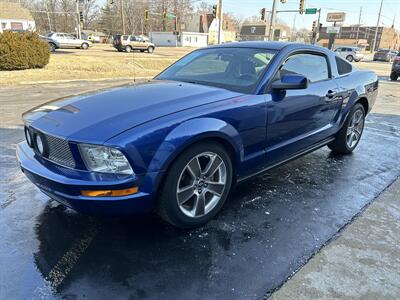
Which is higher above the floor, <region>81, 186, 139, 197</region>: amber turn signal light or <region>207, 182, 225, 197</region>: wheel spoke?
<region>81, 186, 139, 197</region>: amber turn signal light

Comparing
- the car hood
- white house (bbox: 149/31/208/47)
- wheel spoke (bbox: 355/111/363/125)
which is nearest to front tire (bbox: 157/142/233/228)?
the car hood

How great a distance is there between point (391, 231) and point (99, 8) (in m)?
98.1

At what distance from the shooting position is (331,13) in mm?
70688

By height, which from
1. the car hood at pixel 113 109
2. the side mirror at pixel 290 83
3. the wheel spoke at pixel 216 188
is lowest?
the wheel spoke at pixel 216 188

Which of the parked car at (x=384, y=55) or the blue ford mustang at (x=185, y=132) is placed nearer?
the blue ford mustang at (x=185, y=132)

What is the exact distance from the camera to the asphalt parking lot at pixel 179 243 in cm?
247

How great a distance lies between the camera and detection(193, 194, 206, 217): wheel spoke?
314 centimetres

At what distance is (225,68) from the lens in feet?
13.0

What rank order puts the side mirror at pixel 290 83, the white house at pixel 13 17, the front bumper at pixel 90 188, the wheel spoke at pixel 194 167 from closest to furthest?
the front bumper at pixel 90 188
the wheel spoke at pixel 194 167
the side mirror at pixel 290 83
the white house at pixel 13 17

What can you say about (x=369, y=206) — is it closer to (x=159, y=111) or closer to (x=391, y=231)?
(x=391, y=231)

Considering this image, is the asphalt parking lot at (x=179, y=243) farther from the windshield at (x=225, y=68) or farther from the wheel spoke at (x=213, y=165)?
the windshield at (x=225, y=68)

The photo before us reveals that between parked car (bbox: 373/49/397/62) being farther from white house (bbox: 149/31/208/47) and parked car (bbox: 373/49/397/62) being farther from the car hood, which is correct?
the car hood

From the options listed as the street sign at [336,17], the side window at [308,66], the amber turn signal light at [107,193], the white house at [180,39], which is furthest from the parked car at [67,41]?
the street sign at [336,17]

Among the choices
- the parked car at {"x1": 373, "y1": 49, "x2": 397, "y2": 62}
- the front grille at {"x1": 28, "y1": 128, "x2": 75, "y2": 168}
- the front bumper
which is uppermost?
the front grille at {"x1": 28, "y1": 128, "x2": 75, "y2": 168}
